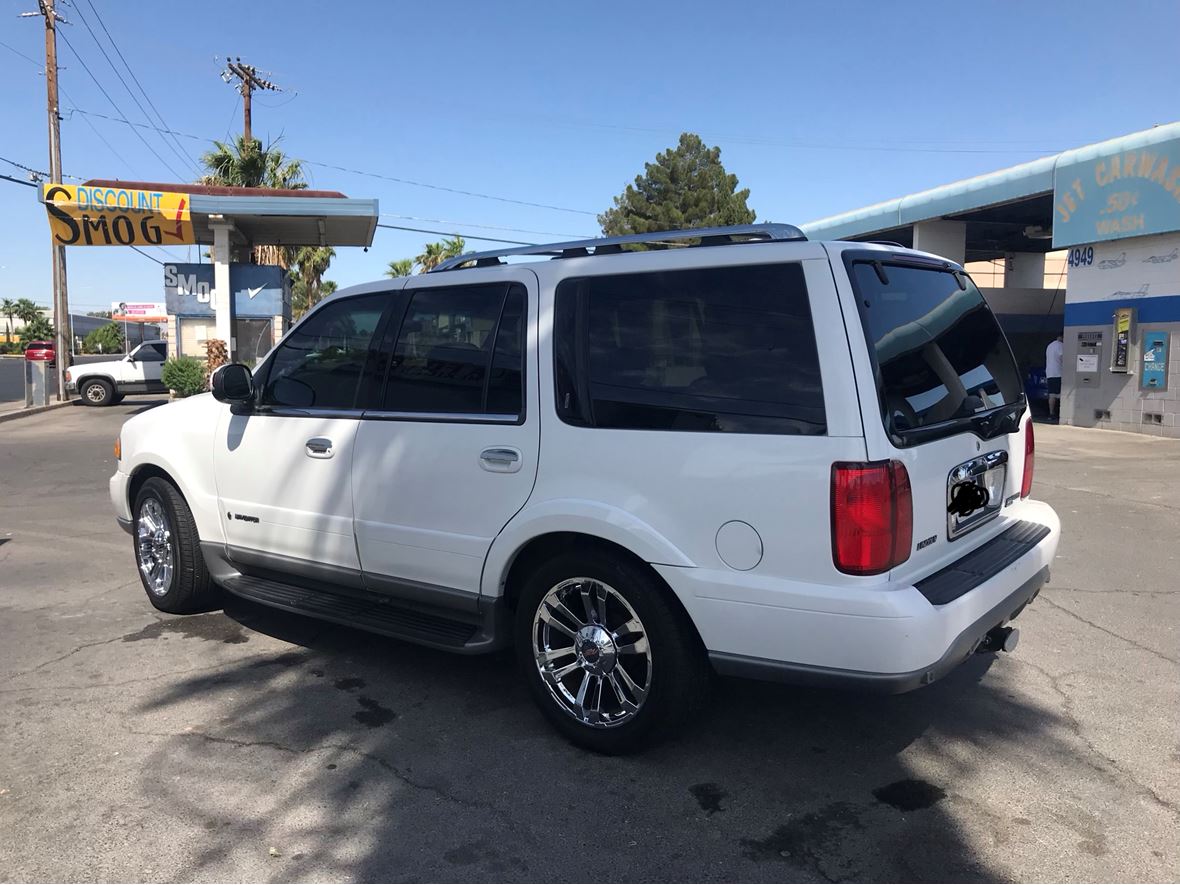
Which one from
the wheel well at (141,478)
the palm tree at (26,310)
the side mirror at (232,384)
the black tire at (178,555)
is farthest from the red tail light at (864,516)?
the palm tree at (26,310)

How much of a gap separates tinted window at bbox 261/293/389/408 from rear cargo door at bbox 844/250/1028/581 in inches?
93.6

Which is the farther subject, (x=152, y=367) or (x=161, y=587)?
(x=152, y=367)

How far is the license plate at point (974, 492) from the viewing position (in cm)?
341

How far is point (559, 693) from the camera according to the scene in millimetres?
3734

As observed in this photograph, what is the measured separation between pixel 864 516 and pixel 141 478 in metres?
4.46

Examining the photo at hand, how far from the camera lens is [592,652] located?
11.7 ft

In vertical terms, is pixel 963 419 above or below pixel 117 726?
above

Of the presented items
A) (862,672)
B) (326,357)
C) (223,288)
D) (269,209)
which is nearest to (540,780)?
(862,672)

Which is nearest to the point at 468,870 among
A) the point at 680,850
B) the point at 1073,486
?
the point at 680,850

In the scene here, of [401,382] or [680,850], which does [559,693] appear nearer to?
[680,850]

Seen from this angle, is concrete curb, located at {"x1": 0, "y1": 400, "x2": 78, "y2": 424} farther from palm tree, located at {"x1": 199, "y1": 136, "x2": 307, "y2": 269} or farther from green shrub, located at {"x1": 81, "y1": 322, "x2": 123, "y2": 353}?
green shrub, located at {"x1": 81, "y1": 322, "x2": 123, "y2": 353}

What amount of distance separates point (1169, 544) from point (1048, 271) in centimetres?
2474

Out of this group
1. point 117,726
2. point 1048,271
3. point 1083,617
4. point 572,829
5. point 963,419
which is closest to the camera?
point 572,829

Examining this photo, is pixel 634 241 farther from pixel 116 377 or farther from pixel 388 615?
pixel 116 377
